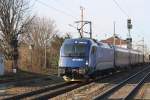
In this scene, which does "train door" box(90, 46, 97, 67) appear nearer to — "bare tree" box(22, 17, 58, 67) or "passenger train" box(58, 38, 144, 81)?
"passenger train" box(58, 38, 144, 81)

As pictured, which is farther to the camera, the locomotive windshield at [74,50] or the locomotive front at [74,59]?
the locomotive windshield at [74,50]

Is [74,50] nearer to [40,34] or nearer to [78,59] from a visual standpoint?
[78,59]

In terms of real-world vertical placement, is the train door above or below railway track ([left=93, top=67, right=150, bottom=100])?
above

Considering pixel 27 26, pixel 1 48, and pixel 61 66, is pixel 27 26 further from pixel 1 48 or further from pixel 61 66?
pixel 61 66

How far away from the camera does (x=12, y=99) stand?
1894 cm

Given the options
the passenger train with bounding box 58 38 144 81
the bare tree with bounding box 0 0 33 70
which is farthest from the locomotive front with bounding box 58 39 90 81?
the bare tree with bounding box 0 0 33 70

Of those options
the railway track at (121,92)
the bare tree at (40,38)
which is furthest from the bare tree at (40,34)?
the railway track at (121,92)

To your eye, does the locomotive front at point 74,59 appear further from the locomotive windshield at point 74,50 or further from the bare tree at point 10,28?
the bare tree at point 10,28

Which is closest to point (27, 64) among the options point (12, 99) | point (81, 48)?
point (81, 48)

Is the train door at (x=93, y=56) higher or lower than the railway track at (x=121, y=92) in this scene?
higher

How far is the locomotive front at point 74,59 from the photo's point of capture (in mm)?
28984

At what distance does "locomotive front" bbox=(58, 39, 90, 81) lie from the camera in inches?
1141

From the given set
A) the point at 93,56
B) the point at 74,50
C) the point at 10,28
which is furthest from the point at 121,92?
the point at 10,28

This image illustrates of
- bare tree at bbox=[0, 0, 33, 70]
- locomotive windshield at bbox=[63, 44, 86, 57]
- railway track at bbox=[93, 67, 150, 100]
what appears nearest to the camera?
railway track at bbox=[93, 67, 150, 100]
